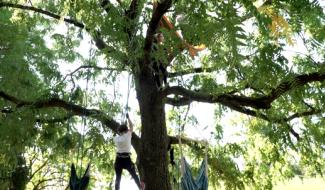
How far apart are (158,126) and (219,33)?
379cm

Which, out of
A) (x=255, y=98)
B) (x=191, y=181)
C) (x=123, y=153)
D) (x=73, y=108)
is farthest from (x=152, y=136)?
(x=255, y=98)

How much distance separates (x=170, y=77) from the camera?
6.66 m

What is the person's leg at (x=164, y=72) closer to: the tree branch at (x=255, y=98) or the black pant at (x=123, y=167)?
the tree branch at (x=255, y=98)

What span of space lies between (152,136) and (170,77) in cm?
95

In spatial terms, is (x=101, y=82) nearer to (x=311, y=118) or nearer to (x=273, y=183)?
(x=311, y=118)

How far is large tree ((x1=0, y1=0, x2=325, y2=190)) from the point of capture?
10.7 feet

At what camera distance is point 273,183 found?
8.54 meters

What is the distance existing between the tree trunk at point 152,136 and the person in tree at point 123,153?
0.15 m

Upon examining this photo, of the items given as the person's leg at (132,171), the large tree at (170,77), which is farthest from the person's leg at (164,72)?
the person's leg at (132,171)

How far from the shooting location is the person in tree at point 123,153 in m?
5.89

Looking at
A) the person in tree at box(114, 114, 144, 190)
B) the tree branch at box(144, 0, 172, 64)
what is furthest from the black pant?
the tree branch at box(144, 0, 172, 64)

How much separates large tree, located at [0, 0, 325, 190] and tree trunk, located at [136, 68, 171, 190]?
0.05 feet

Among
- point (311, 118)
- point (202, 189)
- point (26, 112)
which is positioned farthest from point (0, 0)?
point (311, 118)

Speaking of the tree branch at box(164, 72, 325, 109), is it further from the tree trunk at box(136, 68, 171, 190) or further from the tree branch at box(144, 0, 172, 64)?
the tree branch at box(144, 0, 172, 64)
